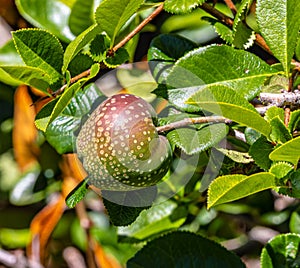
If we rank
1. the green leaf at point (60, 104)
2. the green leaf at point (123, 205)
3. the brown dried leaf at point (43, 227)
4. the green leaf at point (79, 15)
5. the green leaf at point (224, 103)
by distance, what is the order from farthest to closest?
the brown dried leaf at point (43, 227) < the green leaf at point (79, 15) < the green leaf at point (123, 205) < the green leaf at point (60, 104) < the green leaf at point (224, 103)

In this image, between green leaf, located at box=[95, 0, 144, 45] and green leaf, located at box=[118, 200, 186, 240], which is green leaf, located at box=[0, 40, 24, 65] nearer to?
green leaf, located at box=[118, 200, 186, 240]

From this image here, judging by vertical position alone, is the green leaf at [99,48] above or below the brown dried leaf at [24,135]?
above

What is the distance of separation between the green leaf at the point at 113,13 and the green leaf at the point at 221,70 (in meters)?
0.09

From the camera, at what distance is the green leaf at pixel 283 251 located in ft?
3.23

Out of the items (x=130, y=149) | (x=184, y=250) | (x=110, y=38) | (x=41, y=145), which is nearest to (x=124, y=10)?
(x=110, y=38)

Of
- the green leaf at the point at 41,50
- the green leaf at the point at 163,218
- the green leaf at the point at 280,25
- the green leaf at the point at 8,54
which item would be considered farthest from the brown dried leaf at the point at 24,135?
the green leaf at the point at 280,25

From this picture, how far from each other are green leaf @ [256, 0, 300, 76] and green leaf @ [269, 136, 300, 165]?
0.37ft

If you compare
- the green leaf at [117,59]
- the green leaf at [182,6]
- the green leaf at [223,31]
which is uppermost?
the green leaf at [182,6]

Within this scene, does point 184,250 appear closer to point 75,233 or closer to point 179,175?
point 179,175

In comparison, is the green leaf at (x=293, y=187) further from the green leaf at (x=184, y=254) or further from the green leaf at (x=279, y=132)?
the green leaf at (x=184, y=254)

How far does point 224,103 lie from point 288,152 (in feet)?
0.38

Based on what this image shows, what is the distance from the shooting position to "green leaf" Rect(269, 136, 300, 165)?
700 millimetres

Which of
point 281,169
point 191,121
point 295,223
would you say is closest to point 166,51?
point 191,121

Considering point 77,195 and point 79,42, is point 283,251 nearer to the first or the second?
point 77,195
